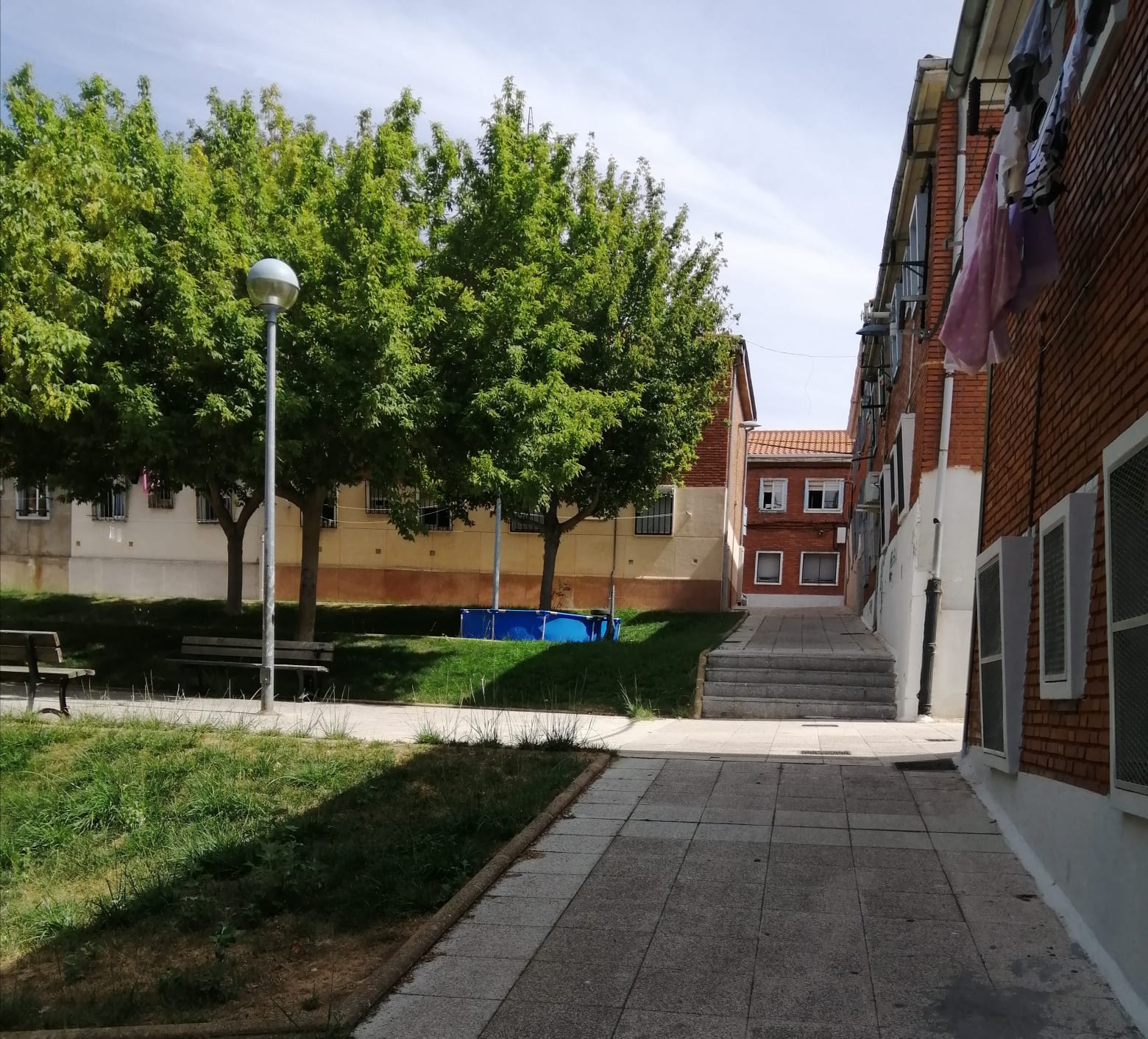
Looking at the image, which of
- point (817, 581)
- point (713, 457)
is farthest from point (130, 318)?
point (817, 581)

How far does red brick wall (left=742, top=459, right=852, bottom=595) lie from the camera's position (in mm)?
44969

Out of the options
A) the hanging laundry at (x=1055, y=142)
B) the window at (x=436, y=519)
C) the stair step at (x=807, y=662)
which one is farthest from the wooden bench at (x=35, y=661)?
the window at (x=436, y=519)

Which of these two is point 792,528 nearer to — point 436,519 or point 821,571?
point 821,571

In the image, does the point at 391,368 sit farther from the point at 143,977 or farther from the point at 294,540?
the point at 294,540

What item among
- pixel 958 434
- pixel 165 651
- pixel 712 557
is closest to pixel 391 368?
pixel 165 651

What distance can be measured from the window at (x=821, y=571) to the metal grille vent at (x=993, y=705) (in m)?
38.0

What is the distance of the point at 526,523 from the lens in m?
27.8

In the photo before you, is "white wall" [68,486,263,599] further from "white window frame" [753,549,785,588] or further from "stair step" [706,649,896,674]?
"white window frame" [753,549,785,588]

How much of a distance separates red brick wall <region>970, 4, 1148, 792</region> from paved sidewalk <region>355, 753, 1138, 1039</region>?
830 millimetres

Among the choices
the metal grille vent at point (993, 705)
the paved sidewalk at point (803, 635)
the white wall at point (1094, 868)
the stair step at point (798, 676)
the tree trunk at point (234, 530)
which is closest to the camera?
the white wall at point (1094, 868)

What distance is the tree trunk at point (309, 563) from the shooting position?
15.8 m

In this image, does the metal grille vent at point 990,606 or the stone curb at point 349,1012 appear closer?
the stone curb at point 349,1012

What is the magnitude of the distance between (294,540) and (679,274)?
12.9 meters

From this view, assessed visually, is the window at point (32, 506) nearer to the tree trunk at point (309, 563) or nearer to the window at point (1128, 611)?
the tree trunk at point (309, 563)
